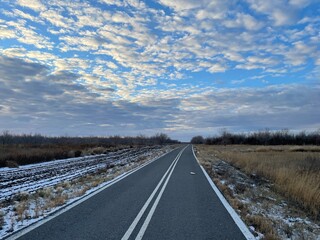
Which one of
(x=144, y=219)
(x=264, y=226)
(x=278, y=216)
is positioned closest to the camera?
(x=264, y=226)

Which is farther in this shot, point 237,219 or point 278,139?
point 278,139

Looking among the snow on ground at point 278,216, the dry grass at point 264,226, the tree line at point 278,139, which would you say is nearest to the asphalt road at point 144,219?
the dry grass at point 264,226

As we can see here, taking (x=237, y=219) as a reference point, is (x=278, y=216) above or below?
below

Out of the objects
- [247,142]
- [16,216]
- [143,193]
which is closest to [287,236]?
[143,193]

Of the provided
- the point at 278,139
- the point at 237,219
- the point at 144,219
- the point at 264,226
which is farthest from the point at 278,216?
the point at 278,139

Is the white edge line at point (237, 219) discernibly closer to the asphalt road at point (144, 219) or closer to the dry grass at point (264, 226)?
the asphalt road at point (144, 219)

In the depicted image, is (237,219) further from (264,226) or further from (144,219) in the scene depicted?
A: (144,219)

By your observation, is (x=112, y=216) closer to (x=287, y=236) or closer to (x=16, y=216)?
(x=16, y=216)

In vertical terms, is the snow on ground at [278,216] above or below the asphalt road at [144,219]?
below

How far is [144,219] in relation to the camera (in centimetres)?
752

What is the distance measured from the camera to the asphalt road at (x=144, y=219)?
6281mm

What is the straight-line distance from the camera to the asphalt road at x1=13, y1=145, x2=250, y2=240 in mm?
6281

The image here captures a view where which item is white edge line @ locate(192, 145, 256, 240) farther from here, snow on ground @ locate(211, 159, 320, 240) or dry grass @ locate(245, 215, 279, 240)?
dry grass @ locate(245, 215, 279, 240)

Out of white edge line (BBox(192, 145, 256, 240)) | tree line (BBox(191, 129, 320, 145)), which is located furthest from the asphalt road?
tree line (BBox(191, 129, 320, 145))
